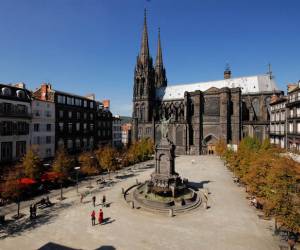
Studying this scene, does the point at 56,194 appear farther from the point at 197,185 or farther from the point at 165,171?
the point at 197,185

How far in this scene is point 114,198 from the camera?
26.9 metres

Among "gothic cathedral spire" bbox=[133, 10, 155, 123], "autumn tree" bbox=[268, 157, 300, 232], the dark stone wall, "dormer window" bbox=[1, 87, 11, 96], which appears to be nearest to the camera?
"autumn tree" bbox=[268, 157, 300, 232]

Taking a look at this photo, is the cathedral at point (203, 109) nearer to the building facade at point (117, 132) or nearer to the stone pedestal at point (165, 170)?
the building facade at point (117, 132)

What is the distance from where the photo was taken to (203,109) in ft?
243

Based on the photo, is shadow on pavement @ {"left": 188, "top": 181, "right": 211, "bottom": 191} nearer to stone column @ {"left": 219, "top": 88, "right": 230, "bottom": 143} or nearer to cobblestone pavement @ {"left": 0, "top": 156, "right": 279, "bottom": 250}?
cobblestone pavement @ {"left": 0, "top": 156, "right": 279, "bottom": 250}

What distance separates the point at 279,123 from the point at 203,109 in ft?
93.2

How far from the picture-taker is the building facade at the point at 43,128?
37.6 metres

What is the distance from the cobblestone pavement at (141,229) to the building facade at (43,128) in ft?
54.6

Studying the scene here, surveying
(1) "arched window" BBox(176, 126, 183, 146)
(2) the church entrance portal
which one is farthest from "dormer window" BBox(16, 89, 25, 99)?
(2) the church entrance portal

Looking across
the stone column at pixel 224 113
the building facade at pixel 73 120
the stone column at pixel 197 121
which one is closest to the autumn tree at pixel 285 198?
the building facade at pixel 73 120

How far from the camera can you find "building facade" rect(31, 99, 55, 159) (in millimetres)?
37625

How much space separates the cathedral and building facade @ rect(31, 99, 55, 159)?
3227 cm

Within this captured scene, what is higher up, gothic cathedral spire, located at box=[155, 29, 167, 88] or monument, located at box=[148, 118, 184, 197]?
gothic cathedral spire, located at box=[155, 29, 167, 88]

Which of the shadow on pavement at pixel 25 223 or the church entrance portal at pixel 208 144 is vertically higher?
the church entrance portal at pixel 208 144
